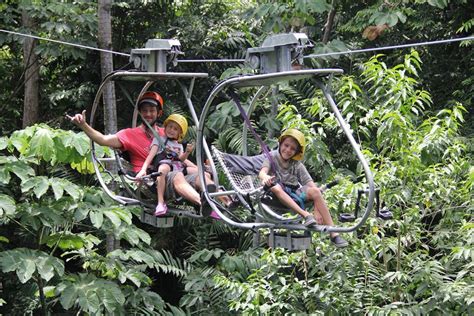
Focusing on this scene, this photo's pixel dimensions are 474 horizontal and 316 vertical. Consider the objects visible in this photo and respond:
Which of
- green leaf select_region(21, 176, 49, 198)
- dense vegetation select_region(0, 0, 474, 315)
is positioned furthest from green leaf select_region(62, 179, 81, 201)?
green leaf select_region(21, 176, 49, 198)

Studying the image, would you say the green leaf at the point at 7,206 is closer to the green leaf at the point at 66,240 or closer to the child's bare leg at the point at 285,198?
the green leaf at the point at 66,240

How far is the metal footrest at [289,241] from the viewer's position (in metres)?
4.41

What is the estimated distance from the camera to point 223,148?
8.45 metres

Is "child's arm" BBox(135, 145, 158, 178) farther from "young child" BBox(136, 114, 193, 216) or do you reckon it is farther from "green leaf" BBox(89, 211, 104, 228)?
"green leaf" BBox(89, 211, 104, 228)

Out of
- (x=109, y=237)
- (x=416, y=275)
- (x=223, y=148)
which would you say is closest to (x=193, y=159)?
(x=223, y=148)

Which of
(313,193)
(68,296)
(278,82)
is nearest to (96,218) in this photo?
(68,296)

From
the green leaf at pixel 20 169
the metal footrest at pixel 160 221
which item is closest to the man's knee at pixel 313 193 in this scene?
the metal footrest at pixel 160 221

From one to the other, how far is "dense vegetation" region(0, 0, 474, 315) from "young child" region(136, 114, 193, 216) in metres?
1.11

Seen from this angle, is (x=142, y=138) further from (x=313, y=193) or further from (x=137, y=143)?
(x=313, y=193)

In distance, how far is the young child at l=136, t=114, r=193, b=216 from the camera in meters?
4.93

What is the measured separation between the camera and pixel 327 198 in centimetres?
605

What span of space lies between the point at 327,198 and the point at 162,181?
1.55m

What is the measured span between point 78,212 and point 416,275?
248 cm

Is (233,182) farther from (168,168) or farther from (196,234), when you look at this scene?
(196,234)
